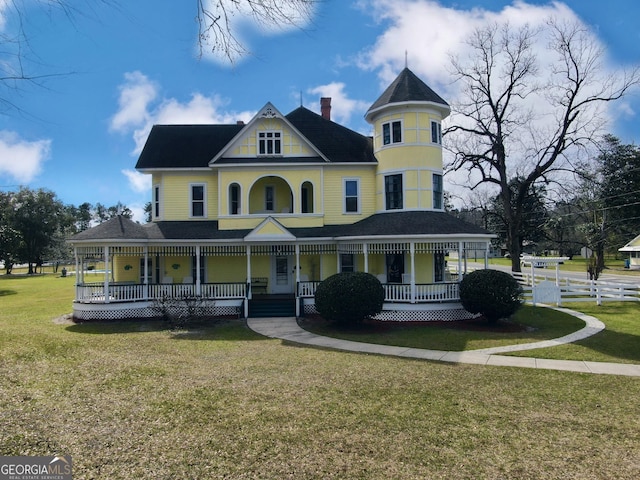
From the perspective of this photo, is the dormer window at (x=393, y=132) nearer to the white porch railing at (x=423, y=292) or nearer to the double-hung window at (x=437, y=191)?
the double-hung window at (x=437, y=191)

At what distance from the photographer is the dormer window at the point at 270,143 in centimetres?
2219

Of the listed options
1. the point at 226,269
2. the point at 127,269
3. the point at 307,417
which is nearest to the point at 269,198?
the point at 226,269

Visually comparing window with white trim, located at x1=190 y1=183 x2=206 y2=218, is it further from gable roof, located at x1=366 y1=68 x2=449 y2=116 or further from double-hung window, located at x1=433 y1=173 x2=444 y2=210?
double-hung window, located at x1=433 y1=173 x2=444 y2=210

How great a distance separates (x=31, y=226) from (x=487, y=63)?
64836 mm

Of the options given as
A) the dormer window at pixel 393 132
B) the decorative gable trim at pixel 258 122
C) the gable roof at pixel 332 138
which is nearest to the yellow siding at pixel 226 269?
the decorative gable trim at pixel 258 122

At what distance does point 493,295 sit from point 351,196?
921 centimetres

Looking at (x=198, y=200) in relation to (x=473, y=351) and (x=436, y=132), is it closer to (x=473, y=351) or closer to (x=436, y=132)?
(x=436, y=132)

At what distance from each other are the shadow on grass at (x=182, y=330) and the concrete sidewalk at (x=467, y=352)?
0.73 metres

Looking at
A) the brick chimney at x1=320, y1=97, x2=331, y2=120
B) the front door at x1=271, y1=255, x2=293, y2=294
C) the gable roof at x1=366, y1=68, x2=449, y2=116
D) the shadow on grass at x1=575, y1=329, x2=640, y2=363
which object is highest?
the brick chimney at x1=320, y1=97, x2=331, y2=120

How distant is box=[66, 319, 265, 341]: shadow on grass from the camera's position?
15705 mm

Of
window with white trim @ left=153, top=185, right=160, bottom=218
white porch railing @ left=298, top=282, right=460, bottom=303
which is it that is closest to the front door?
white porch railing @ left=298, top=282, right=460, bottom=303

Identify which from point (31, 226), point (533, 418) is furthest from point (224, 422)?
point (31, 226)

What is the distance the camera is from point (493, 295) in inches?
662

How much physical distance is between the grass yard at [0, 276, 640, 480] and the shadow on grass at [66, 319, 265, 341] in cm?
435
